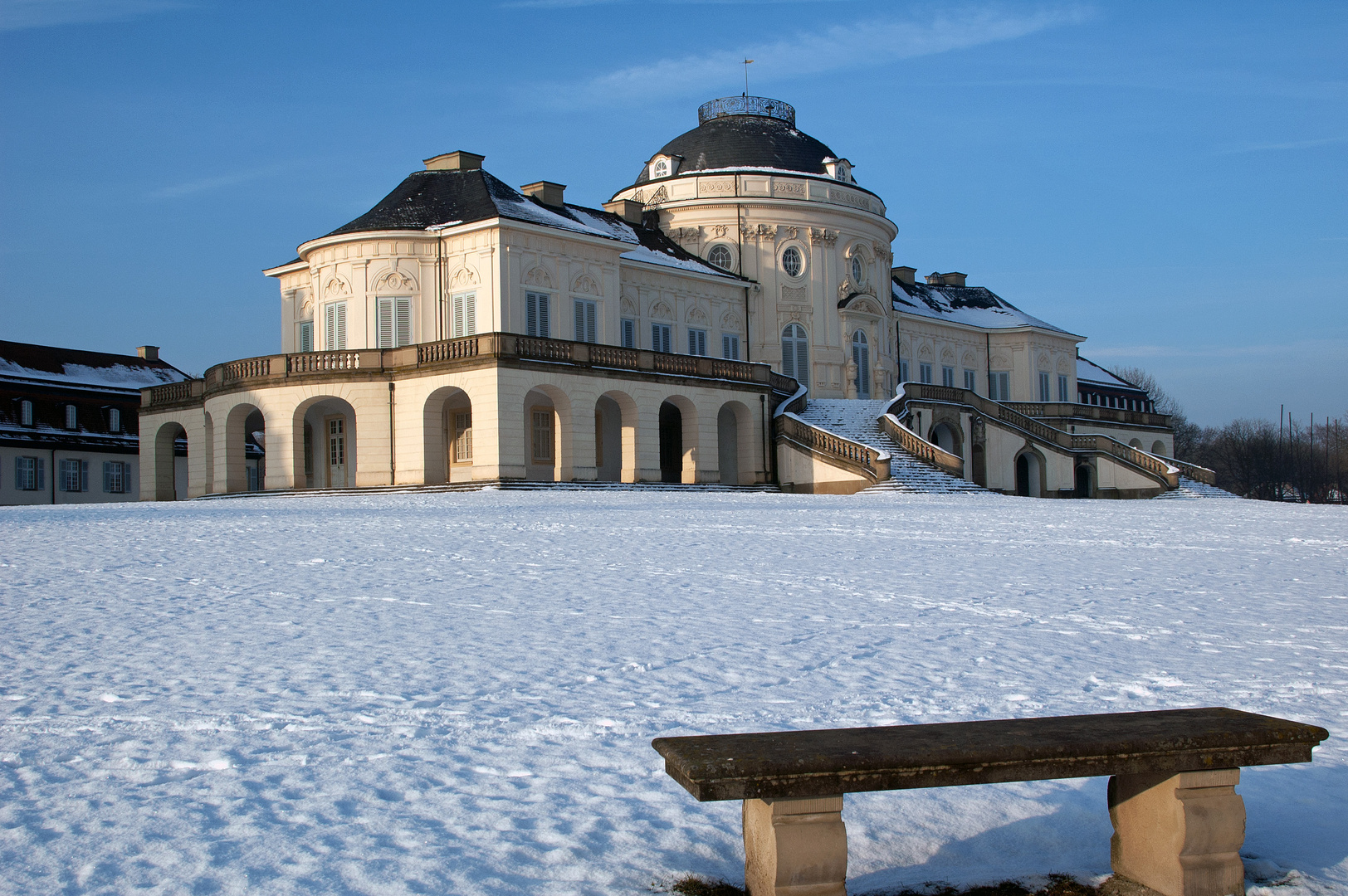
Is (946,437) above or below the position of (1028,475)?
above

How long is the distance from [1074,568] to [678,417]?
31190 millimetres

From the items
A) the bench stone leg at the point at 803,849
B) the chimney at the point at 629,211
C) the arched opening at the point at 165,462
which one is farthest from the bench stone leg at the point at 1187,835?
the chimney at the point at 629,211

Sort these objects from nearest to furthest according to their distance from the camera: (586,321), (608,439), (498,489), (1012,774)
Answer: (1012,774), (498,489), (608,439), (586,321)

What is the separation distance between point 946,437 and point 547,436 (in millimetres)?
18364

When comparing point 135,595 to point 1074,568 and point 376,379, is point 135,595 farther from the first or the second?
point 376,379

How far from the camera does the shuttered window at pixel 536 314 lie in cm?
4075

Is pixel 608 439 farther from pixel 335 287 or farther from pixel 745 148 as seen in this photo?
pixel 745 148

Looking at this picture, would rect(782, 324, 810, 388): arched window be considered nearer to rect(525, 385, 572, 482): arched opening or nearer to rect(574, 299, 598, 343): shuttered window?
rect(574, 299, 598, 343): shuttered window

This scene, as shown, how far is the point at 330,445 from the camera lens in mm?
41125

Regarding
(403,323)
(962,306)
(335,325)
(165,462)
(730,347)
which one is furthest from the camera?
(962,306)

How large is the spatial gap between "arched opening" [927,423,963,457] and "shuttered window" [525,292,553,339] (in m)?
16.8

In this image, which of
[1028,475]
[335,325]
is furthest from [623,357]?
[1028,475]

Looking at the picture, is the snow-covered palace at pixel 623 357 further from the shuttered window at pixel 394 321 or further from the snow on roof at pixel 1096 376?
the snow on roof at pixel 1096 376

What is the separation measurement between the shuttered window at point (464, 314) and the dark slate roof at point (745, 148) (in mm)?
14557
